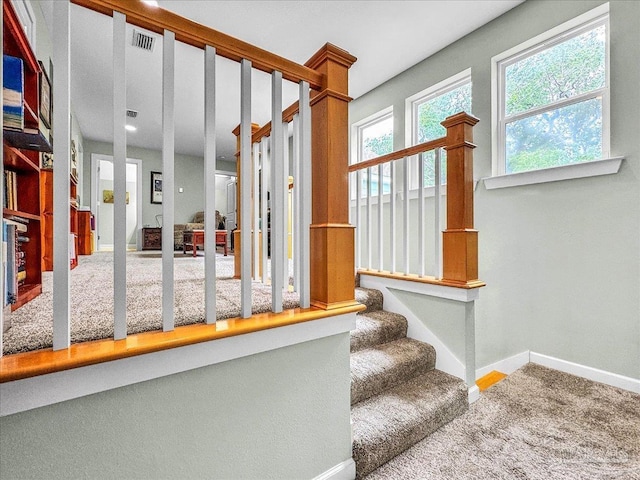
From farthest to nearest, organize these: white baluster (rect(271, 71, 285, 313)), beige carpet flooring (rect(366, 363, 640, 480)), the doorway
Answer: the doorway < beige carpet flooring (rect(366, 363, 640, 480)) < white baluster (rect(271, 71, 285, 313))

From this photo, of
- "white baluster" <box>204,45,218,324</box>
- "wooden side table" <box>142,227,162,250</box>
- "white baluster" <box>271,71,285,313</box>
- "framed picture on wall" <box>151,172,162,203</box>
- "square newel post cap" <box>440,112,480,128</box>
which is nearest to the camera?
"white baluster" <box>204,45,218,324</box>

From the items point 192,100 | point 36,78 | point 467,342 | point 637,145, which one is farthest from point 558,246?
point 192,100

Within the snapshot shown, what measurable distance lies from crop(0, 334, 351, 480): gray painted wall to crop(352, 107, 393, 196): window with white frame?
9.54ft

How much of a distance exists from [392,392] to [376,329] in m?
0.41

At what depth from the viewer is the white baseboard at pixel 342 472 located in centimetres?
119

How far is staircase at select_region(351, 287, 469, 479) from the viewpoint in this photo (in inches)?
54.1

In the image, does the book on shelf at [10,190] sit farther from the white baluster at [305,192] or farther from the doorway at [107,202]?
the doorway at [107,202]

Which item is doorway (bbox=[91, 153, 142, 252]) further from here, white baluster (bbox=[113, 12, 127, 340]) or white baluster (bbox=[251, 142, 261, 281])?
white baluster (bbox=[113, 12, 127, 340])

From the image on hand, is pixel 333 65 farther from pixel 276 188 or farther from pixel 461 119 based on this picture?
pixel 461 119

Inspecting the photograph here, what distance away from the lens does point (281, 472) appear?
1084 mm

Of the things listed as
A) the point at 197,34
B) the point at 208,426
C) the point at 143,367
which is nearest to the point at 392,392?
the point at 208,426

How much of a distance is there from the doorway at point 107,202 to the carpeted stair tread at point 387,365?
20.8 ft

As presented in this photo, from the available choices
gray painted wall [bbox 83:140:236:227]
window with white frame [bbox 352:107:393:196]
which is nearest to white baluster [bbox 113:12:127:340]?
window with white frame [bbox 352:107:393:196]

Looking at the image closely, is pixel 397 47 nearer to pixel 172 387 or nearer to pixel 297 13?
pixel 297 13
